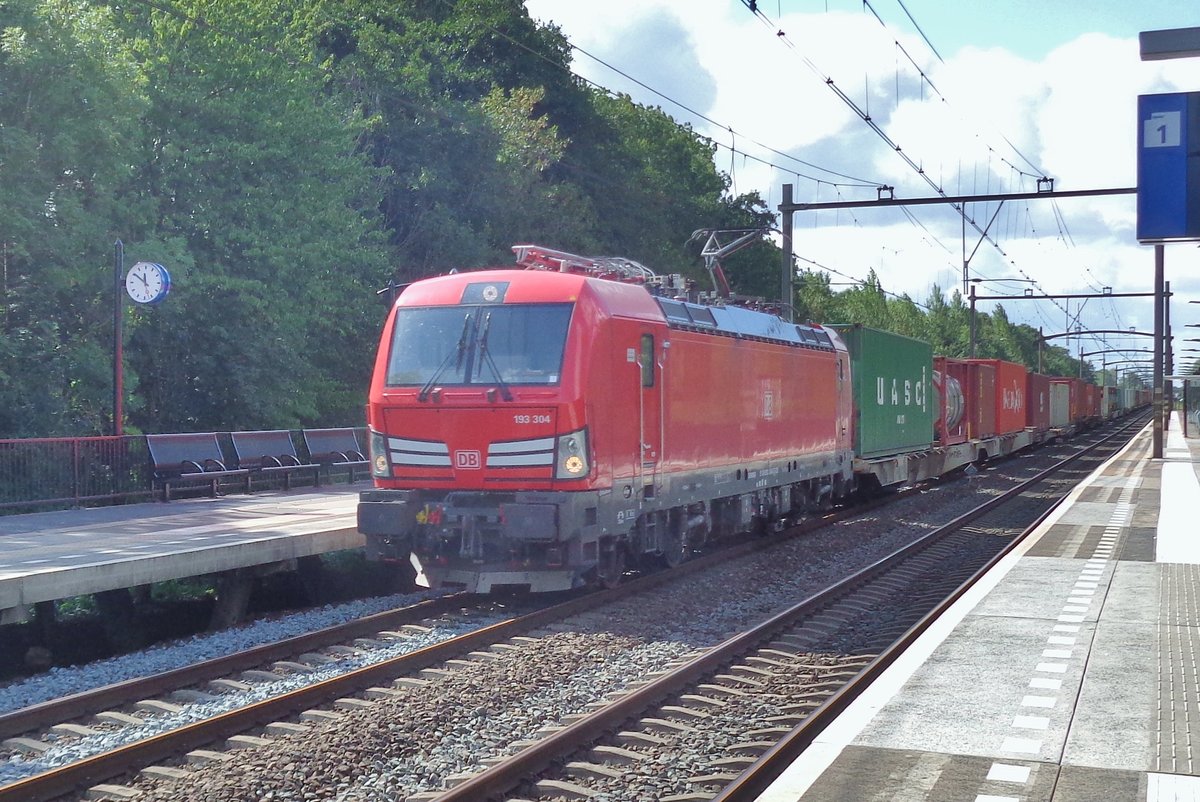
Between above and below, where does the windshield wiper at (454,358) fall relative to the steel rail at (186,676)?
above

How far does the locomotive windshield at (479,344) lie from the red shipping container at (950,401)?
63.7ft

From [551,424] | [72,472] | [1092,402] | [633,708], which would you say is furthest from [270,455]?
[1092,402]

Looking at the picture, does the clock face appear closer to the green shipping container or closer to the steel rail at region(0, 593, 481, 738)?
the steel rail at region(0, 593, 481, 738)

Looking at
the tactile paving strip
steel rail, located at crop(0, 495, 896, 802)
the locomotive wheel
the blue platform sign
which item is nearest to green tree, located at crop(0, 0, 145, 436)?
steel rail, located at crop(0, 495, 896, 802)

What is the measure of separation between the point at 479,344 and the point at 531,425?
108 centimetres

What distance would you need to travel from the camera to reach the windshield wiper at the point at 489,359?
39.3 feet

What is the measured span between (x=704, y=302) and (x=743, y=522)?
121 inches

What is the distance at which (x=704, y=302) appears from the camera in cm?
1585

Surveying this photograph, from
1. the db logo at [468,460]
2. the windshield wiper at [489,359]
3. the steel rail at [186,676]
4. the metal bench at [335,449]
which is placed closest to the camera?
the steel rail at [186,676]

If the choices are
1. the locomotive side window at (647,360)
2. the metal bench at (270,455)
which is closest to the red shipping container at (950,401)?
the metal bench at (270,455)

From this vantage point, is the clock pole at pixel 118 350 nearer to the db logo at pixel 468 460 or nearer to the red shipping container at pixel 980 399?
the db logo at pixel 468 460

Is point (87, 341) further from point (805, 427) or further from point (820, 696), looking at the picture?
point (820, 696)

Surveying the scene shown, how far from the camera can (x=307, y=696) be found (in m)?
8.47

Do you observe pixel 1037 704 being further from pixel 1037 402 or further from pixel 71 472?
pixel 1037 402
